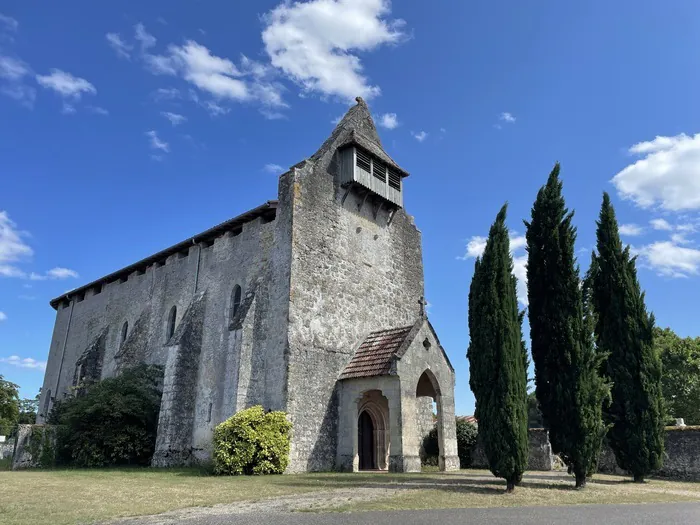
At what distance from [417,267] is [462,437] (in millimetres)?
8463

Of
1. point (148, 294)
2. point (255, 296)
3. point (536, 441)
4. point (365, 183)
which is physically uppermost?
point (365, 183)

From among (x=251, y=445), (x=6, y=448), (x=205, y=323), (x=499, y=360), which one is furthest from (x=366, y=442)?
(x=6, y=448)

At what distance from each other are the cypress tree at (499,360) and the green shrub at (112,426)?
50.2 feet

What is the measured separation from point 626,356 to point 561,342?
4.37m

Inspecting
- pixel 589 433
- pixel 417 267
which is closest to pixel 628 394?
pixel 589 433

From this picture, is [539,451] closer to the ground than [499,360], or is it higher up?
closer to the ground

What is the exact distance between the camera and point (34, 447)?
22.9 m

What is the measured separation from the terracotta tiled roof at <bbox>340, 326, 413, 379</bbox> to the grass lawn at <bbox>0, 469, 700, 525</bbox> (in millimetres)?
4065

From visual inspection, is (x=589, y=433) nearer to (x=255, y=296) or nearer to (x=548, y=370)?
(x=548, y=370)

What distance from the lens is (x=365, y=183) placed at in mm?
23062

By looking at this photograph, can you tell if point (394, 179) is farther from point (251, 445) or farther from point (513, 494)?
point (513, 494)

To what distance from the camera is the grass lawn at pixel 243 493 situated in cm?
950

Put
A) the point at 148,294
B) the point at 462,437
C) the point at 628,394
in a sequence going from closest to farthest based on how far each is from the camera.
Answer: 1. the point at 628,394
2. the point at 462,437
3. the point at 148,294

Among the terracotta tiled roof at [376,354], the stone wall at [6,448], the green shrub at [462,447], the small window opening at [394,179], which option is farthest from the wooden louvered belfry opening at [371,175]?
the stone wall at [6,448]
